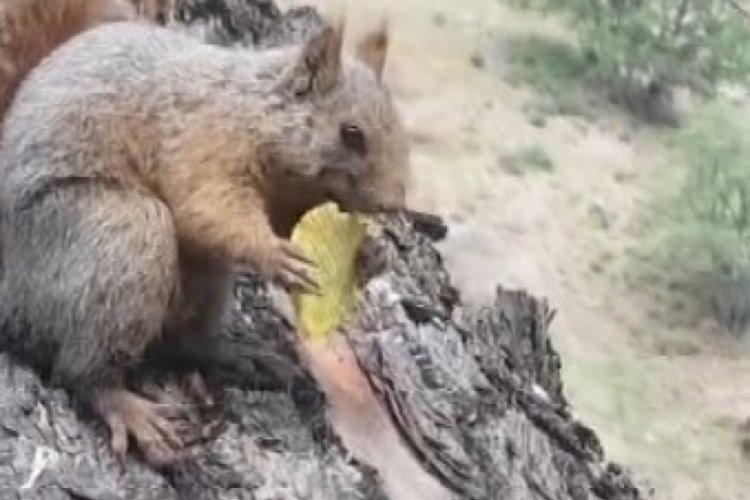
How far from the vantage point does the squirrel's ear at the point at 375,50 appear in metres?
2.00

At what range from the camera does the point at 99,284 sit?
182 cm

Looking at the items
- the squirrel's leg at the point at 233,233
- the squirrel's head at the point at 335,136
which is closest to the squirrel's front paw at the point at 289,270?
the squirrel's leg at the point at 233,233

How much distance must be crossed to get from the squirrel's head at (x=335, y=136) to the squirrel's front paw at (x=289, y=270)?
0.33 feet

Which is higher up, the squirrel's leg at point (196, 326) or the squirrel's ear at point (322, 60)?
the squirrel's ear at point (322, 60)

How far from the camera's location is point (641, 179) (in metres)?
6.79

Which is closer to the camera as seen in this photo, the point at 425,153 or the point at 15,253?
the point at 15,253

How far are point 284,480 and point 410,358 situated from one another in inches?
17.5

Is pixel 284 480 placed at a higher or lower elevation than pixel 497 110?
higher

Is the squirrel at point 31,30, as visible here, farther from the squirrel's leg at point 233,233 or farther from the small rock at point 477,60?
the small rock at point 477,60

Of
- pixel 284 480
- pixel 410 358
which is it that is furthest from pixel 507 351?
pixel 284 480

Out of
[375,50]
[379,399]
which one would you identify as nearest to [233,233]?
[375,50]

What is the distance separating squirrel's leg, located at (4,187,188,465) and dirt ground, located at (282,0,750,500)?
2.72 m

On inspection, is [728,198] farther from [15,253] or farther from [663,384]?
[15,253]

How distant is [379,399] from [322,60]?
0.57 metres
